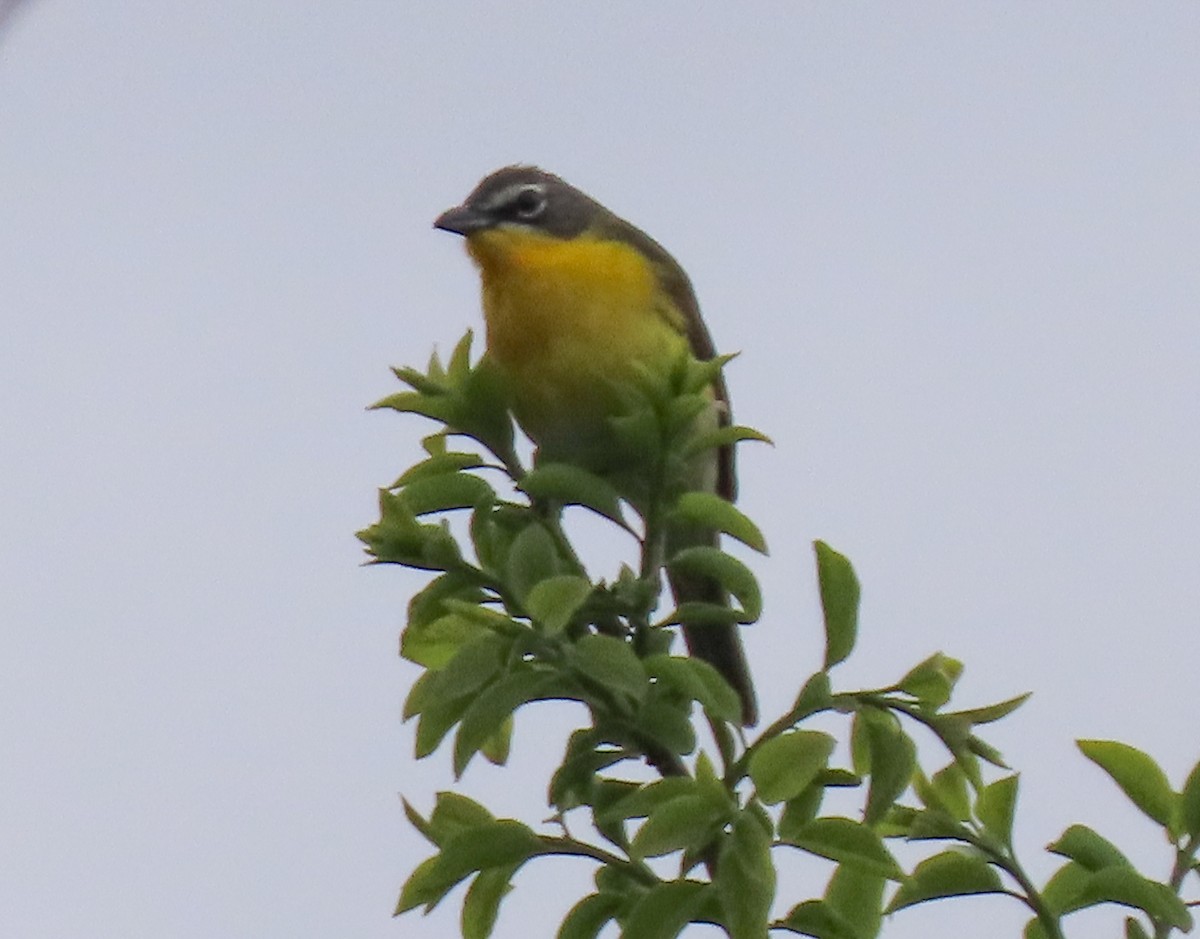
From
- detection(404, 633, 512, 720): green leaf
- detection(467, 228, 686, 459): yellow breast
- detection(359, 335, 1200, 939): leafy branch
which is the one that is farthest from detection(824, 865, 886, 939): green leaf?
detection(467, 228, 686, 459): yellow breast

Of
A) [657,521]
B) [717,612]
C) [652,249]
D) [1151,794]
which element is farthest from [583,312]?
[1151,794]

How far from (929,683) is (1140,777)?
0.31 meters

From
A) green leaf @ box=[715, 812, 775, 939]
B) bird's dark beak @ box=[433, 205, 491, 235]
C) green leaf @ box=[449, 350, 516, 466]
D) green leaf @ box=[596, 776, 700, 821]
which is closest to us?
green leaf @ box=[715, 812, 775, 939]

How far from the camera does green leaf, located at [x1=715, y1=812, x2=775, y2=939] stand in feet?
6.40

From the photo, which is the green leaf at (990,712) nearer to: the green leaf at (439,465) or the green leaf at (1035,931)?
the green leaf at (1035,931)

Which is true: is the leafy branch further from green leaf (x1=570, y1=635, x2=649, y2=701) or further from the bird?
the bird

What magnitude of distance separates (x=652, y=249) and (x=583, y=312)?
75 centimetres

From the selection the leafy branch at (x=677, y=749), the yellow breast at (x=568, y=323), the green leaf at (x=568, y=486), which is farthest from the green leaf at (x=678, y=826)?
the yellow breast at (x=568, y=323)

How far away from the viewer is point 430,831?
2.37 metres

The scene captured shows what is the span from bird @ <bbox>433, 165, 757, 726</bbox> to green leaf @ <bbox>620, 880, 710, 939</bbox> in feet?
5.40

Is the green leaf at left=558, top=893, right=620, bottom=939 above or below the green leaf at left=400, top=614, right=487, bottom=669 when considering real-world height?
below

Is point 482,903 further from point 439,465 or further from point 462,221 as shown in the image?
point 462,221

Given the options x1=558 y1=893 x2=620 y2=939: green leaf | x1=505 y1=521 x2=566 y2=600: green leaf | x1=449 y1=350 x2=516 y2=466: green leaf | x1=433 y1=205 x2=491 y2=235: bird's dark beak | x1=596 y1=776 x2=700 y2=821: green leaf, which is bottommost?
x1=558 y1=893 x2=620 y2=939: green leaf

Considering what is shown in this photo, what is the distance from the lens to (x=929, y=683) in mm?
2260
